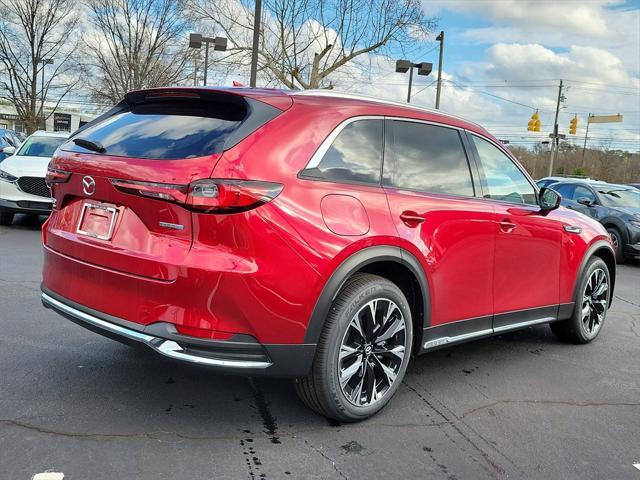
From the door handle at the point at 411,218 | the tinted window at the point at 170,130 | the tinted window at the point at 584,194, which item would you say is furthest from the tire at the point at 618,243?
the tinted window at the point at 170,130

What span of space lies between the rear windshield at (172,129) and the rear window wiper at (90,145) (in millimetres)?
17

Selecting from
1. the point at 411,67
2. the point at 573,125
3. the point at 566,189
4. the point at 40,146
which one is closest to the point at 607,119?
the point at 573,125

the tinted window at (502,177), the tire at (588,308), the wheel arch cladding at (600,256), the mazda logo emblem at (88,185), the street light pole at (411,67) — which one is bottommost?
the tire at (588,308)

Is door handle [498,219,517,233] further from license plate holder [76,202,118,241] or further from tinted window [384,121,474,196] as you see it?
license plate holder [76,202,118,241]

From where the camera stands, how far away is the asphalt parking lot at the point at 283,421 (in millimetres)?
2742

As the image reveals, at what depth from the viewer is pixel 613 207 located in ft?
39.7

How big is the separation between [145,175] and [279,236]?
2.33 ft

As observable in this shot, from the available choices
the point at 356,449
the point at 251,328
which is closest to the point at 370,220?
the point at 251,328

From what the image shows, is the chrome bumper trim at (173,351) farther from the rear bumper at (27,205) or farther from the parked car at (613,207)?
the parked car at (613,207)

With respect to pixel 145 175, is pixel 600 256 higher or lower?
lower

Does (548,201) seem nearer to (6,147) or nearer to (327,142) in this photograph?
(327,142)

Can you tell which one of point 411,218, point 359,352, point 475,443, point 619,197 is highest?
point 411,218

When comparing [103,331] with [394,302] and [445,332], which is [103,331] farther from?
[445,332]

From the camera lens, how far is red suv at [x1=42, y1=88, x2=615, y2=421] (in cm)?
272
